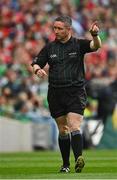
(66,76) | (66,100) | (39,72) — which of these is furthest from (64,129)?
(39,72)

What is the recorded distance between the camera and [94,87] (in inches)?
943

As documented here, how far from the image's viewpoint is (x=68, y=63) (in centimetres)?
1220

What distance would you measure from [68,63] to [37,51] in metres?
14.7

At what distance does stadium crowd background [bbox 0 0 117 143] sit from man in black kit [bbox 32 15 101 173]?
10594mm

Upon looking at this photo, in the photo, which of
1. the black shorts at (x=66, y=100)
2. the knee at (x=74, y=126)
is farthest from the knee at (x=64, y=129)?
the knee at (x=74, y=126)

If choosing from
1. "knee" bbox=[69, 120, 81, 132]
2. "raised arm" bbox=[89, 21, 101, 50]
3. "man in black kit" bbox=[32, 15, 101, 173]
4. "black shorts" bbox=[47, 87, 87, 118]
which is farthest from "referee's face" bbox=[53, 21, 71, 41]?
"knee" bbox=[69, 120, 81, 132]

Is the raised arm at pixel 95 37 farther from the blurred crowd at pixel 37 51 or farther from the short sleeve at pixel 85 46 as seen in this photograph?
the blurred crowd at pixel 37 51

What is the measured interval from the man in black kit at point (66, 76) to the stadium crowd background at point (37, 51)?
417 inches

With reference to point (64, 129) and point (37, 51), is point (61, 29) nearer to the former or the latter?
point (64, 129)

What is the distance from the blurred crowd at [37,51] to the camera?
79.1ft

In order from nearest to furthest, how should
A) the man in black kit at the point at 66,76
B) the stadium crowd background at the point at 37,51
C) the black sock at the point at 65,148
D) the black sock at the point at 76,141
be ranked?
the black sock at the point at 76,141, the man in black kit at the point at 66,76, the black sock at the point at 65,148, the stadium crowd background at the point at 37,51

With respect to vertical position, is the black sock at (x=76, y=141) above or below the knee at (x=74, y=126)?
below

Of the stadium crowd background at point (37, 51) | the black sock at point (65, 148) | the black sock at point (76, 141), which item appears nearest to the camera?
the black sock at point (76, 141)

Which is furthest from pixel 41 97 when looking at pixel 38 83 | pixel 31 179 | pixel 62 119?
pixel 31 179
